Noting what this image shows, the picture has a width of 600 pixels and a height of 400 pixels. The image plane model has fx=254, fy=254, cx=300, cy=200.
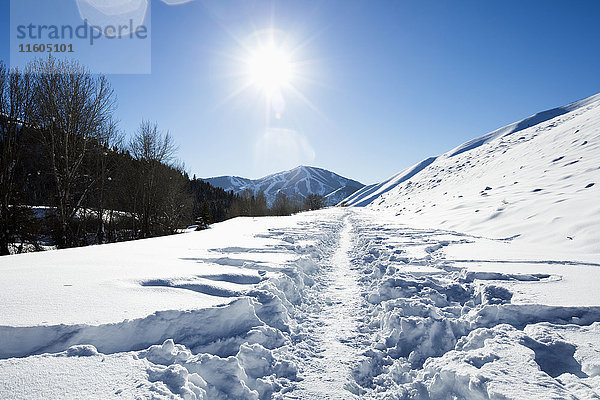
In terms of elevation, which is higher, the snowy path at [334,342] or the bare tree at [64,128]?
the bare tree at [64,128]

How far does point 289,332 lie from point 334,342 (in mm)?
544

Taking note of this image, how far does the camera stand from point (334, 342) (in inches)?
115

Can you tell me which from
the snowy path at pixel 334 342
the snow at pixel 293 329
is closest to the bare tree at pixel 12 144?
the snow at pixel 293 329

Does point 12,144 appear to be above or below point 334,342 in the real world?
above

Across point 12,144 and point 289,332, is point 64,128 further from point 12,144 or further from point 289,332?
point 289,332

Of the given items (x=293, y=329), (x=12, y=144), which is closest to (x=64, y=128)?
(x=12, y=144)

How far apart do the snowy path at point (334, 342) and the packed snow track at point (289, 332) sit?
0.02 meters

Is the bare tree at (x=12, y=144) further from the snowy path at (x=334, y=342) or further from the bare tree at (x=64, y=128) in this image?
the snowy path at (x=334, y=342)

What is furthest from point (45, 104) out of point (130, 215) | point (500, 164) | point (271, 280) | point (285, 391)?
point (500, 164)

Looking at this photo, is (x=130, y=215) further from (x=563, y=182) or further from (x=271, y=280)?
(x=563, y=182)

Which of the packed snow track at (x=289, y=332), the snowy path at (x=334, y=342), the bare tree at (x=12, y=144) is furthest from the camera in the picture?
the bare tree at (x=12, y=144)

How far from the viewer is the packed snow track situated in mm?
1785

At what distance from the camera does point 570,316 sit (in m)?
2.55

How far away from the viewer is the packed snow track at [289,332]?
5.86 feet
